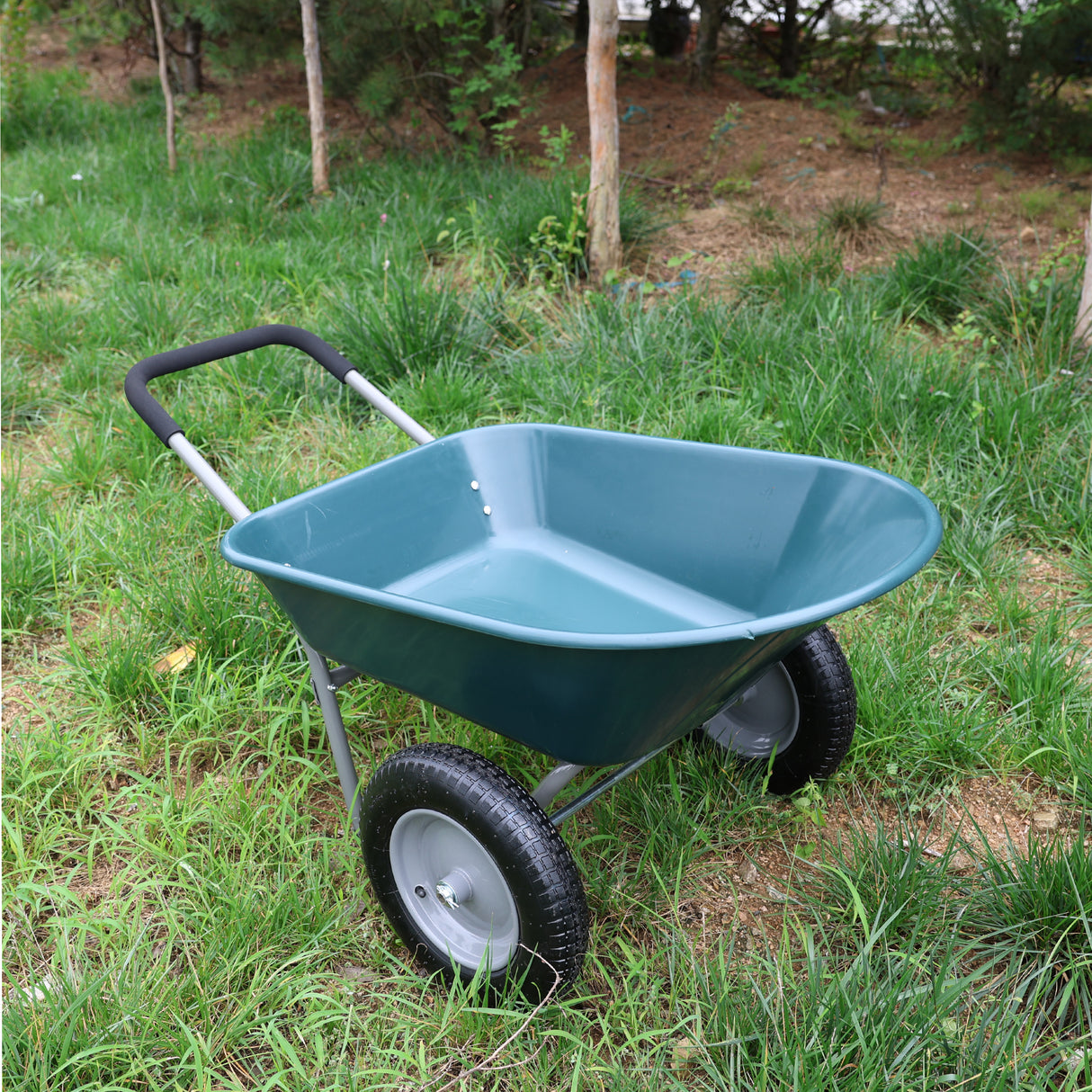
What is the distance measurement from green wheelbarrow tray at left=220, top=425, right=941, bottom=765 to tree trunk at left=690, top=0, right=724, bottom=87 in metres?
4.26

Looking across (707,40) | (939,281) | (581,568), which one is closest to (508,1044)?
(581,568)

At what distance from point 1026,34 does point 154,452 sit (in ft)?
13.7

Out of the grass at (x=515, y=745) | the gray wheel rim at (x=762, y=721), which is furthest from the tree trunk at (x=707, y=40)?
the gray wheel rim at (x=762, y=721)

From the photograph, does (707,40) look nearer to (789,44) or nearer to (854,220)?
(789,44)

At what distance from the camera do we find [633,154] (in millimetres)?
5008

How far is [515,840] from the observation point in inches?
54.7

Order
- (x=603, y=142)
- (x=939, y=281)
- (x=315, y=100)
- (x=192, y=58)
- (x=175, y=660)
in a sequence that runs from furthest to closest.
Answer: (x=192, y=58)
(x=315, y=100)
(x=603, y=142)
(x=939, y=281)
(x=175, y=660)

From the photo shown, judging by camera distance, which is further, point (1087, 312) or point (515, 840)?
point (1087, 312)

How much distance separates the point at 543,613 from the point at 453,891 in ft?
2.00

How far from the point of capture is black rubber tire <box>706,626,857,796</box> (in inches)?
70.6

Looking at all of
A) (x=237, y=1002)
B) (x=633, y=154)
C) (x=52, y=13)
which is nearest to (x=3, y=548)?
(x=237, y=1002)

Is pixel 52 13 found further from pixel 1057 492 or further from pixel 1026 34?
pixel 1057 492

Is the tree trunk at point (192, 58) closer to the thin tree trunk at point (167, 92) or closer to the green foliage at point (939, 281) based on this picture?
the thin tree trunk at point (167, 92)

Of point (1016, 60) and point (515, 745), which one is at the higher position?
point (1016, 60)
